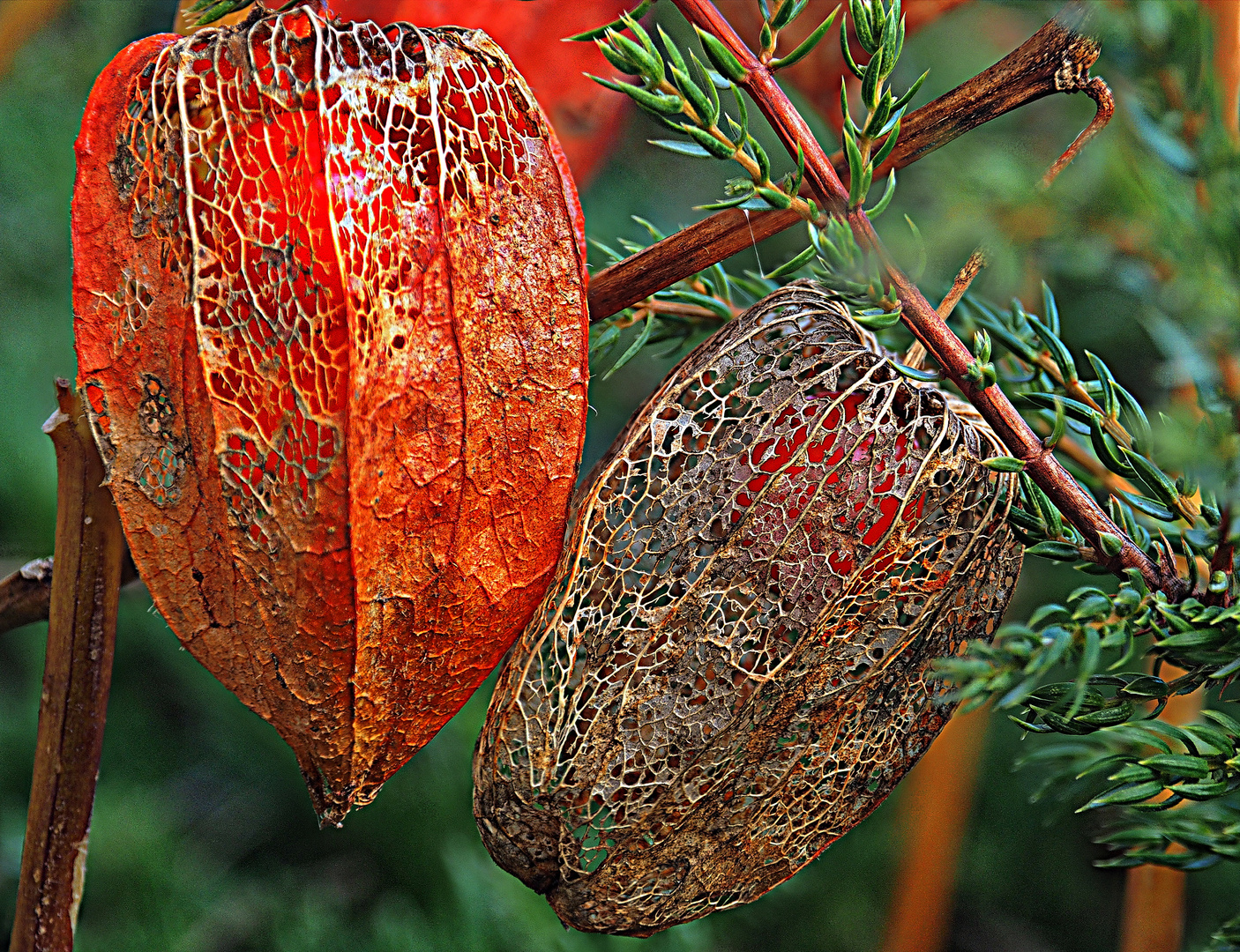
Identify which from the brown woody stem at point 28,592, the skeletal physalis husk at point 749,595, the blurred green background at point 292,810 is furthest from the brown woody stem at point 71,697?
→ the blurred green background at point 292,810

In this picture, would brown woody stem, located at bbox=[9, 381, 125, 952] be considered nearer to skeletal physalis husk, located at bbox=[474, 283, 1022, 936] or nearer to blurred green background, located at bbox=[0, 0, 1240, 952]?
skeletal physalis husk, located at bbox=[474, 283, 1022, 936]

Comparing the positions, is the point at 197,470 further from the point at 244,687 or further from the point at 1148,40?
the point at 1148,40

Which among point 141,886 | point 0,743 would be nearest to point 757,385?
point 141,886

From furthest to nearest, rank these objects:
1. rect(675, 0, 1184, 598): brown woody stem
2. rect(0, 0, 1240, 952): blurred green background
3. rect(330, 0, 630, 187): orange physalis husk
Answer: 1. rect(0, 0, 1240, 952): blurred green background
2. rect(330, 0, 630, 187): orange physalis husk
3. rect(675, 0, 1184, 598): brown woody stem

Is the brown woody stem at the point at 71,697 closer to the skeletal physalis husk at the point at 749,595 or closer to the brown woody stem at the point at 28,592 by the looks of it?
the brown woody stem at the point at 28,592

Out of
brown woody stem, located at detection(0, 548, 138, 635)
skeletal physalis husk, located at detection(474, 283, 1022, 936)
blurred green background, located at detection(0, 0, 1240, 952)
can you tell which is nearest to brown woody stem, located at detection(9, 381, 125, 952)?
brown woody stem, located at detection(0, 548, 138, 635)

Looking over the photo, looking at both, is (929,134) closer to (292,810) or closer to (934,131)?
(934,131)
